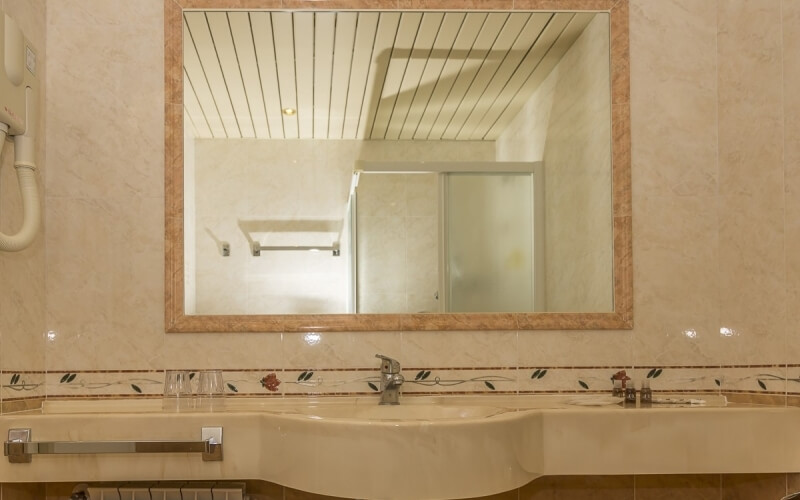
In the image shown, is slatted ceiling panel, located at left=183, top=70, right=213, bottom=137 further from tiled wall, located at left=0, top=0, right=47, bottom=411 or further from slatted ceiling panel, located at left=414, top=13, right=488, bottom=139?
slatted ceiling panel, located at left=414, top=13, right=488, bottom=139

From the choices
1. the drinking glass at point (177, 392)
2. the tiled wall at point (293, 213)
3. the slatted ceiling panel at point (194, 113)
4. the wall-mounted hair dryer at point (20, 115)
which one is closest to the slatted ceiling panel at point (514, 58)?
the tiled wall at point (293, 213)

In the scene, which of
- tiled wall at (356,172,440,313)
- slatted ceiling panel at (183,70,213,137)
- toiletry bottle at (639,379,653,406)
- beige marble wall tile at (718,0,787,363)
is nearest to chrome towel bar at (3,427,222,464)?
tiled wall at (356,172,440,313)

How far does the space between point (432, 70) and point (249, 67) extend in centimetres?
49

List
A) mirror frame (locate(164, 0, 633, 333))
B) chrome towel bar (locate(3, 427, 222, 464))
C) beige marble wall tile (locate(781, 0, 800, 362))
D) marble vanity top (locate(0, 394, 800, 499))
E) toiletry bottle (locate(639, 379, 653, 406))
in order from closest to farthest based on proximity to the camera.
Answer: marble vanity top (locate(0, 394, 800, 499)) < chrome towel bar (locate(3, 427, 222, 464)) < beige marble wall tile (locate(781, 0, 800, 362)) < toiletry bottle (locate(639, 379, 653, 406)) < mirror frame (locate(164, 0, 633, 333))

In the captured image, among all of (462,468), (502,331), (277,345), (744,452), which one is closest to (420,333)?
(502,331)

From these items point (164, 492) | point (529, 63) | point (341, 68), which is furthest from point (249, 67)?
point (164, 492)

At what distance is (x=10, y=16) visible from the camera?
1.84 meters

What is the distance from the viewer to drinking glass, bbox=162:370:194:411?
195cm

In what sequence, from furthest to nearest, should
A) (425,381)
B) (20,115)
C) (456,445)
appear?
(425,381) < (20,115) < (456,445)

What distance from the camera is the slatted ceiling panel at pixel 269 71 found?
6.86 feet

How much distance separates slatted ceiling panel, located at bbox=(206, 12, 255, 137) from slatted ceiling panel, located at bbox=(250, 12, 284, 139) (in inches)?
2.1

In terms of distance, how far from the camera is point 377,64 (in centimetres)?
210

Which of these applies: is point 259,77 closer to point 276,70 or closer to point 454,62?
point 276,70

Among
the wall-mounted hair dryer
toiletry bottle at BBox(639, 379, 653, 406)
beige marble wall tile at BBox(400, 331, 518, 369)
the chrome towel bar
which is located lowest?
the chrome towel bar
